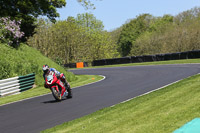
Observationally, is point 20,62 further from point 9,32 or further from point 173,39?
Result: point 173,39

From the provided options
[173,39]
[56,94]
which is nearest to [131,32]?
[173,39]

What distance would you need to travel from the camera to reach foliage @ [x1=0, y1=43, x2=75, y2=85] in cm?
2133

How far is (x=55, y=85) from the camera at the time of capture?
1253 cm

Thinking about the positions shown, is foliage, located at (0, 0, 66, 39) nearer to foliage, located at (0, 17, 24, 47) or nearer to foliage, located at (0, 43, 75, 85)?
foliage, located at (0, 17, 24, 47)

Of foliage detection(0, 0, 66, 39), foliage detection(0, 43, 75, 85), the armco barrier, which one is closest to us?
the armco barrier

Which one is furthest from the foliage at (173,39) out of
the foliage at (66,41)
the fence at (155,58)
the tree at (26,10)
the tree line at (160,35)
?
the tree at (26,10)

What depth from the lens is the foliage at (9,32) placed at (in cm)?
2526

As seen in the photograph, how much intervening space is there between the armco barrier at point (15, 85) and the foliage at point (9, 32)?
18.6 ft

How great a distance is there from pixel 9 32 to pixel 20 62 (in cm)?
382

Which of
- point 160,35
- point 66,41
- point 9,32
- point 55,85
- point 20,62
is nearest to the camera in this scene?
point 55,85

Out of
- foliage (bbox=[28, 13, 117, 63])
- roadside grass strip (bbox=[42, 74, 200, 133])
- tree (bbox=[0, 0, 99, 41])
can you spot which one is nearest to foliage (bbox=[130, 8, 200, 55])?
foliage (bbox=[28, 13, 117, 63])

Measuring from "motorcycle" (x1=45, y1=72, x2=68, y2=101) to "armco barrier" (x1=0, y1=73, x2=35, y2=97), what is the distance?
20.5 ft

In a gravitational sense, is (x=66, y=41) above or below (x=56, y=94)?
above

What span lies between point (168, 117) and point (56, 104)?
22.5 ft
